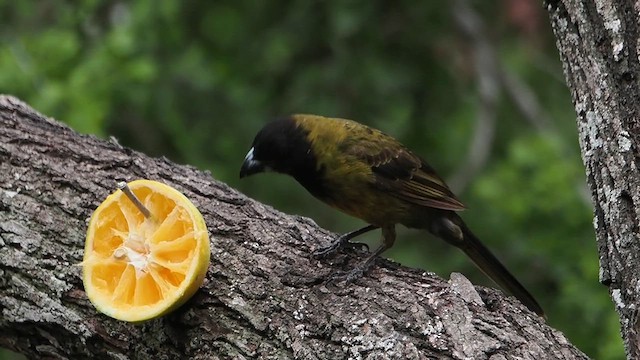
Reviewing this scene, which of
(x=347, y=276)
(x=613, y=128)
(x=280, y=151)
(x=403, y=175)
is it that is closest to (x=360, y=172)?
(x=403, y=175)

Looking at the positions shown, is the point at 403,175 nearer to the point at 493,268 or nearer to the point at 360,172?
the point at 360,172

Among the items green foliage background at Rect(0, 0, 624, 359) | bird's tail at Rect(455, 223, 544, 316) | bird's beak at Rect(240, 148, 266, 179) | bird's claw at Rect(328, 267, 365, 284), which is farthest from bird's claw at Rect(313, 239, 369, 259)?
green foliage background at Rect(0, 0, 624, 359)

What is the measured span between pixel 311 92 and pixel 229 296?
3.50 m

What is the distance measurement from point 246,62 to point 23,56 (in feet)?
5.01

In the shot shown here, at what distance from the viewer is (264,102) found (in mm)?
6969

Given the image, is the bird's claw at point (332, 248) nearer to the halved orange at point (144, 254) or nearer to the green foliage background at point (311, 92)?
the halved orange at point (144, 254)

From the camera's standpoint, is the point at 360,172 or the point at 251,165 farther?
the point at 251,165

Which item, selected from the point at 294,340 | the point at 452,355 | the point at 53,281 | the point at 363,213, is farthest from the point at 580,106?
the point at 53,281

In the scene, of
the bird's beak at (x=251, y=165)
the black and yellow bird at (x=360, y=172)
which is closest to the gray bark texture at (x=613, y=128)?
the black and yellow bird at (x=360, y=172)

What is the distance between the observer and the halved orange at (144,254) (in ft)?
10.8

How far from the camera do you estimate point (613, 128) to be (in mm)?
3162

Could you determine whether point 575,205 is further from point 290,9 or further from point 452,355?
point 452,355

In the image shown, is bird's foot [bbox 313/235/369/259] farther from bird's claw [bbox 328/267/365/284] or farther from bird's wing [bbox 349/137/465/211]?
bird's wing [bbox 349/137/465/211]

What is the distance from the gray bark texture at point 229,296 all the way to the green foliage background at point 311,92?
230 cm
